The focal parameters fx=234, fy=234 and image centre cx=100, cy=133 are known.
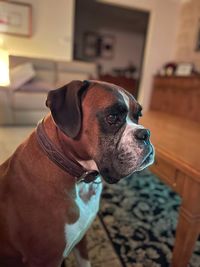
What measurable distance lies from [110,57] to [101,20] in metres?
0.96

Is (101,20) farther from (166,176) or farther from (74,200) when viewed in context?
(74,200)

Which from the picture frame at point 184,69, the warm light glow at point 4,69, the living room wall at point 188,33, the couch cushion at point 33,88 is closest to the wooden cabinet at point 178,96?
the picture frame at point 184,69

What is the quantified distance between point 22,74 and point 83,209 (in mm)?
1094

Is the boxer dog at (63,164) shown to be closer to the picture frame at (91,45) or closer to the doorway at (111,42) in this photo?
the doorway at (111,42)

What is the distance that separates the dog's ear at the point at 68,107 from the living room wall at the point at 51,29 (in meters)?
2.98

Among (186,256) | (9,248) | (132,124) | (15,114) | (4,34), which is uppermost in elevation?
(4,34)

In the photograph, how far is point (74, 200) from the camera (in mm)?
697

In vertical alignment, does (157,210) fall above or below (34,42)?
below

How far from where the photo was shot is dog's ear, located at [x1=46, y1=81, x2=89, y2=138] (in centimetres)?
64

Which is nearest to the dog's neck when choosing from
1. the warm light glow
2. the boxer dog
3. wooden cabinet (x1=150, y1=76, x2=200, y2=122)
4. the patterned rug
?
the boxer dog

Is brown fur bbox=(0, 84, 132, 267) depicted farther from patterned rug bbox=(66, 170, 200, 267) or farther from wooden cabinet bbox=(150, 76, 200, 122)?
wooden cabinet bbox=(150, 76, 200, 122)

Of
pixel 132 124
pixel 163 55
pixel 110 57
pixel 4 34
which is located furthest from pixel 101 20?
pixel 132 124

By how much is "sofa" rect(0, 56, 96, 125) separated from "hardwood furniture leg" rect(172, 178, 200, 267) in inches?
25.5

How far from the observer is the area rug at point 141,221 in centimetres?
112
